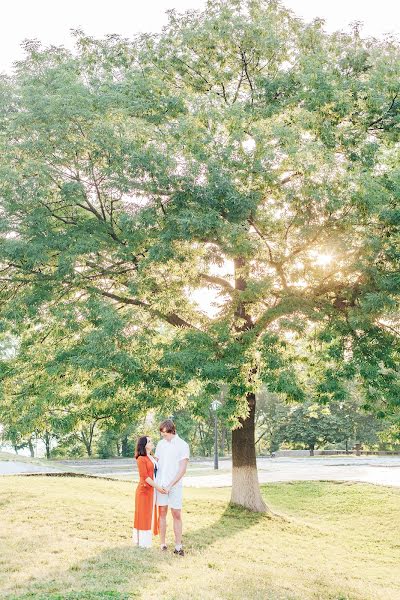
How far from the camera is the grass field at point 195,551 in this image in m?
6.78

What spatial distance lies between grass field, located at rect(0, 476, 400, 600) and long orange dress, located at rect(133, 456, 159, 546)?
1.14 ft

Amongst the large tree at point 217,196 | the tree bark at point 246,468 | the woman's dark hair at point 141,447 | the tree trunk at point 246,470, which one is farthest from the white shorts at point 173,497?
the tree trunk at point 246,470

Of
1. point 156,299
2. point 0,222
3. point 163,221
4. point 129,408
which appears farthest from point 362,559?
point 0,222

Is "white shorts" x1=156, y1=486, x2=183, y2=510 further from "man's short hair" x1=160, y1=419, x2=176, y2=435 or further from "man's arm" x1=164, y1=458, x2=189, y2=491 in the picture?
"man's short hair" x1=160, y1=419, x2=176, y2=435

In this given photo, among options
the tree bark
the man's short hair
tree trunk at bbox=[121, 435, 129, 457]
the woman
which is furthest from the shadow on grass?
tree trunk at bbox=[121, 435, 129, 457]

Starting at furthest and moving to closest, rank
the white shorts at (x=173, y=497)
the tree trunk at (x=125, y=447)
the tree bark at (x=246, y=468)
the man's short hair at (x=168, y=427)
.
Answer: the tree trunk at (x=125, y=447), the tree bark at (x=246, y=468), the white shorts at (x=173, y=497), the man's short hair at (x=168, y=427)

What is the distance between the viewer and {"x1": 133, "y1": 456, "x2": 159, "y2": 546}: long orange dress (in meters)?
8.35

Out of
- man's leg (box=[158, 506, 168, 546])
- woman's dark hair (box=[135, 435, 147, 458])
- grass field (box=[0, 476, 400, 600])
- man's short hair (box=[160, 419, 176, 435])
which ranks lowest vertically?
grass field (box=[0, 476, 400, 600])

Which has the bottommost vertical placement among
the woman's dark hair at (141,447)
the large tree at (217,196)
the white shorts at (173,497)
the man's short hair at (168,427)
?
the white shorts at (173,497)

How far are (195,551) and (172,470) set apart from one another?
5.83 ft

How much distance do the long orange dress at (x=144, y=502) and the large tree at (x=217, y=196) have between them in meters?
2.89

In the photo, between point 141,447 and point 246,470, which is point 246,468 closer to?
point 246,470

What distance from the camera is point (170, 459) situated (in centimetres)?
834

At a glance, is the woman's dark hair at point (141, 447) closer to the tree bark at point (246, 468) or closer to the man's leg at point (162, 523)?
the man's leg at point (162, 523)
